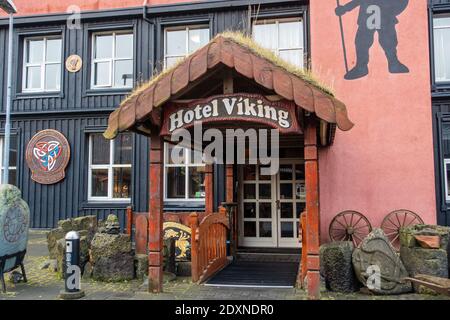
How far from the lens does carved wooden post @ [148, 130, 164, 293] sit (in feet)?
21.2

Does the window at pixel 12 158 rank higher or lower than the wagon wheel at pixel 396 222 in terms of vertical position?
higher

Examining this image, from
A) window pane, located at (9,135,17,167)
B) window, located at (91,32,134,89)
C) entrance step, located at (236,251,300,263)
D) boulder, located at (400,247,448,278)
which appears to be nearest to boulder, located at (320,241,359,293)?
boulder, located at (400,247,448,278)

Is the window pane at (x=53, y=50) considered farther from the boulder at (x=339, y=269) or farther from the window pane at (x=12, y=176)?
the boulder at (x=339, y=269)

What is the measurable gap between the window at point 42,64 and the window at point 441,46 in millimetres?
11109

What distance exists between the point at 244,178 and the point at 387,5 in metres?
5.60

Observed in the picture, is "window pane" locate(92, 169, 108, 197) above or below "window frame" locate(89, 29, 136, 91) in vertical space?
below

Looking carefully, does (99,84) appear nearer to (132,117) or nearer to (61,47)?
(61,47)

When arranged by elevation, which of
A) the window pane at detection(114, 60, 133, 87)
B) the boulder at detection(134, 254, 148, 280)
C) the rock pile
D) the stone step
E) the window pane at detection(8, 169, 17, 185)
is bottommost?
the stone step

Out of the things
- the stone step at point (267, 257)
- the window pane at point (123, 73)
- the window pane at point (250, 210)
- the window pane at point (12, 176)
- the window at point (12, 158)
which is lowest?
the stone step at point (267, 257)

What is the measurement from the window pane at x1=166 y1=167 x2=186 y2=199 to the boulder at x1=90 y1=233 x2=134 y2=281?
4.74 metres

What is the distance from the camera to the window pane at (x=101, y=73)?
13.1 metres

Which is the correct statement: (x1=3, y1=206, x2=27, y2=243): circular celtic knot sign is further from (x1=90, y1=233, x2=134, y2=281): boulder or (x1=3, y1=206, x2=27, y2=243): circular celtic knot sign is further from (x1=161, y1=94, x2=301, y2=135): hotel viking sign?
(x1=161, y1=94, x2=301, y2=135): hotel viking sign

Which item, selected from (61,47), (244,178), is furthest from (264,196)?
(61,47)

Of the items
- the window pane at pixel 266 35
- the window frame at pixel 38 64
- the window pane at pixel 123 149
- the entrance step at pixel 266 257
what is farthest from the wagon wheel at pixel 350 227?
the window frame at pixel 38 64
